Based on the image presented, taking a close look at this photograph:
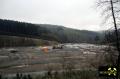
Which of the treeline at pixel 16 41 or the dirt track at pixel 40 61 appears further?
the treeline at pixel 16 41

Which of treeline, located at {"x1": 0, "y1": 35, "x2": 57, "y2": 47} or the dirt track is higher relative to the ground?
treeline, located at {"x1": 0, "y1": 35, "x2": 57, "y2": 47}

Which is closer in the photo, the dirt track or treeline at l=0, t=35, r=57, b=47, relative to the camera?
the dirt track

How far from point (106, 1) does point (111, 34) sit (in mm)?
2496

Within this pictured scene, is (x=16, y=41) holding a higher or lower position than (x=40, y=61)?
higher

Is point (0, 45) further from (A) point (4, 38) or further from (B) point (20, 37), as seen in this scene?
(B) point (20, 37)

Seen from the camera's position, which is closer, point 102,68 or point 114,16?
point 114,16

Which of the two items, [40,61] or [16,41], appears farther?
[16,41]

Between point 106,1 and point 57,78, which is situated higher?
point 106,1

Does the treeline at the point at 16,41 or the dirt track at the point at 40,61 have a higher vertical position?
the treeline at the point at 16,41

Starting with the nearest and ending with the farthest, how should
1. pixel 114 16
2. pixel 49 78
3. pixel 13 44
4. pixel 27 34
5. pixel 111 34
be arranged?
pixel 114 16 < pixel 111 34 < pixel 49 78 < pixel 13 44 < pixel 27 34

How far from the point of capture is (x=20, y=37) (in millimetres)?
177250

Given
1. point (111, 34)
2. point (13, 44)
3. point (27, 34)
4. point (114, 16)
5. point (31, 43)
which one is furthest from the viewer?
point (27, 34)

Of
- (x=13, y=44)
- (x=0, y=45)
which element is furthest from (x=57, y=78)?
(x=13, y=44)

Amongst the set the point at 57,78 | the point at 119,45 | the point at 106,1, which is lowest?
the point at 57,78
